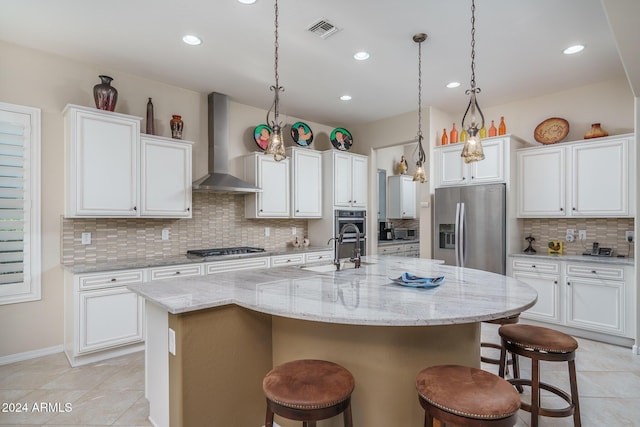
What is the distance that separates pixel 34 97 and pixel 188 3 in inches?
75.7

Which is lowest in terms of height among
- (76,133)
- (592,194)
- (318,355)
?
(318,355)

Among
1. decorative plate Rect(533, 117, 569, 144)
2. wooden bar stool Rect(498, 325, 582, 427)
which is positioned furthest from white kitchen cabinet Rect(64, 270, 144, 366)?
decorative plate Rect(533, 117, 569, 144)

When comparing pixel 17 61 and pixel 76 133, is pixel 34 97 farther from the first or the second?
pixel 76 133

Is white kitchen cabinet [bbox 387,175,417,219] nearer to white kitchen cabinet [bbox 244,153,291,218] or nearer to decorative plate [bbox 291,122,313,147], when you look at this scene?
decorative plate [bbox 291,122,313,147]

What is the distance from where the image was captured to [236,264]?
4.08 meters

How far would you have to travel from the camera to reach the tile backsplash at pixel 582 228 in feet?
13.0

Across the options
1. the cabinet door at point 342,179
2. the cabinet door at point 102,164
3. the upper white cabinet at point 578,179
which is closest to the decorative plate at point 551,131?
the upper white cabinet at point 578,179

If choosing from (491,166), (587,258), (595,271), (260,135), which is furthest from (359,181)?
(595,271)

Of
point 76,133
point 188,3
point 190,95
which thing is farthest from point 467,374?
point 190,95

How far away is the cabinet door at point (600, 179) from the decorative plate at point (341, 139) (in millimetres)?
3071

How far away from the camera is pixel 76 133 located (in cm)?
319

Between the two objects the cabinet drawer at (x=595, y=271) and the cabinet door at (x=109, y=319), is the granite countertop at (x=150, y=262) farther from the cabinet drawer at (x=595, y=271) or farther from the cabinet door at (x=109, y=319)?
the cabinet drawer at (x=595, y=271)

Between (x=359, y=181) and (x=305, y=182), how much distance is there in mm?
1008

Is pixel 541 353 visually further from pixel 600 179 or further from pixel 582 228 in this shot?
pixel 582 228
